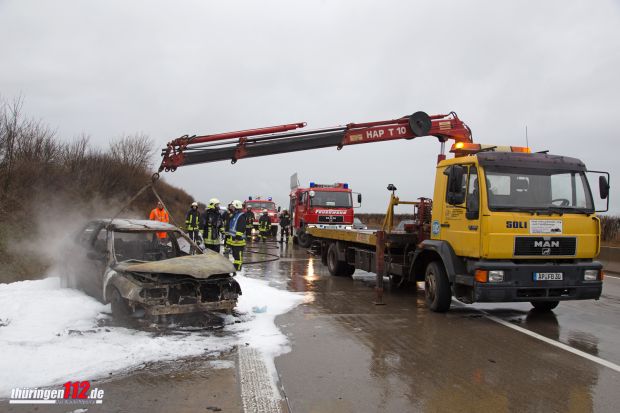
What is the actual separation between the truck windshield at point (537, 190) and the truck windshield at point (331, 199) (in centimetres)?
1288

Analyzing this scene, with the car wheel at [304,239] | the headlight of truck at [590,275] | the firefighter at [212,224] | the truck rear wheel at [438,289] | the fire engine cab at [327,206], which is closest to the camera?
the headlight of truck at [590,275]

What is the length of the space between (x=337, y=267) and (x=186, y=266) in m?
6.76

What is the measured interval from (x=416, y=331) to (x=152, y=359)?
3.57 m

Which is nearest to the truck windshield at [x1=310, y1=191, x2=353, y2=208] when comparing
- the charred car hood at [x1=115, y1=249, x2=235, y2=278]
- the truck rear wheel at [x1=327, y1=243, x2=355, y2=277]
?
the truck rear wheel at [x1=327, y1=243, x2=355, y2=277]

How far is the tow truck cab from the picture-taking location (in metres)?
6.83

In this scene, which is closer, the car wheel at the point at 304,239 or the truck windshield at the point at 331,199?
the truck windshield at the point at 331,199

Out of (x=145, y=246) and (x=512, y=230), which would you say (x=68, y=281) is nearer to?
(x=145, y=246)

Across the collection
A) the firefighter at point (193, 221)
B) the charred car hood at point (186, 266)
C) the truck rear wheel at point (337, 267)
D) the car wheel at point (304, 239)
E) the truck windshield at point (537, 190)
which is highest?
the truck windshield at point (537, 190)

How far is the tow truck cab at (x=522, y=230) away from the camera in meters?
6.83

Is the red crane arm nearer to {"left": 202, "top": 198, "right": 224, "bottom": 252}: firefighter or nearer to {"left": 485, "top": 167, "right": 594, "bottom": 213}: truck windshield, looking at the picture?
{"left": 202, "top": 198, "right": 224, "bottom": 252}: firefighter

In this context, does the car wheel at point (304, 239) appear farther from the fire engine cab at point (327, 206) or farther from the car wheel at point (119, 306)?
the car wheel at point (119, 306)

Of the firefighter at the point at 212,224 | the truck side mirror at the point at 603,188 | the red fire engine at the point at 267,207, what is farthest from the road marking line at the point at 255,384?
the red fire engine at the point at 267,207

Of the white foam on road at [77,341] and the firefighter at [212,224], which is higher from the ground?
the firefighter at [212,224]

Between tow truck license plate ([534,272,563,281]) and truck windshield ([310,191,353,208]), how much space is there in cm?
1322
